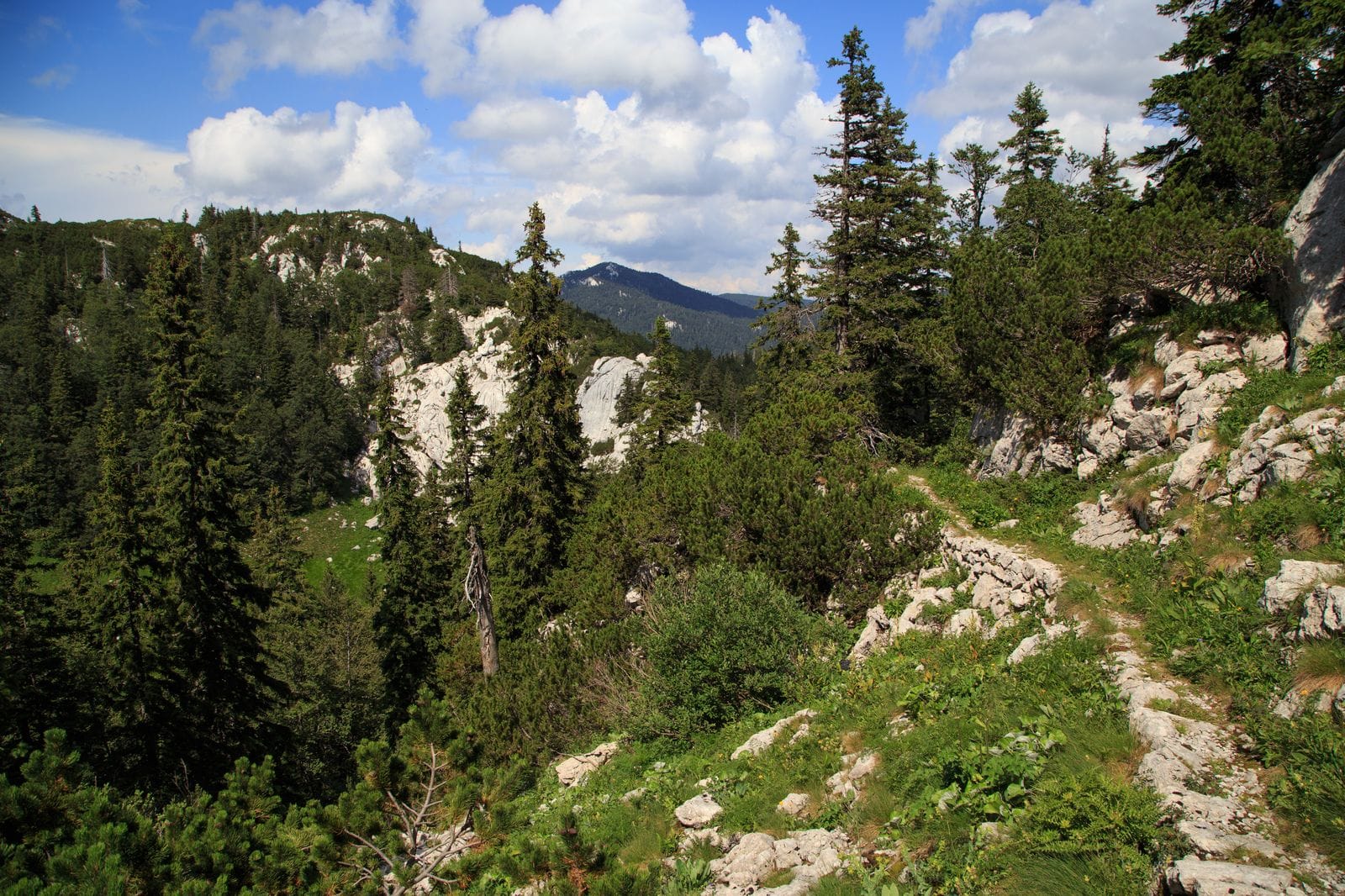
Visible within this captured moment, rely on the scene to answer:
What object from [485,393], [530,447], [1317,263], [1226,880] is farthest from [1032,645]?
[485,393]

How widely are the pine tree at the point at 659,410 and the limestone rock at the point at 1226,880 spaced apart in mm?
22784

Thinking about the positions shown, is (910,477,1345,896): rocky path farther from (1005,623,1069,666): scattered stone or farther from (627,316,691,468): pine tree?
(627,316,691,468): pine tree

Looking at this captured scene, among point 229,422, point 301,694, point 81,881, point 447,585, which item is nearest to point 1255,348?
point 81,881

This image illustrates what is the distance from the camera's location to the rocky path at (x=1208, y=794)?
11.7ft

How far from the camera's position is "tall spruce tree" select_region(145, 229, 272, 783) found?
1547cm

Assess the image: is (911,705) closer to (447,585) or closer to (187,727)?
(187,727)

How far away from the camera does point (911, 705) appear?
7.79m

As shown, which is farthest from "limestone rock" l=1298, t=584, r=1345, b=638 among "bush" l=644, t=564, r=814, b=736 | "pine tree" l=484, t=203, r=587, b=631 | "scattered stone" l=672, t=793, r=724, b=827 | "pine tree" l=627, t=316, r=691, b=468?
"pine tree" l=627, t=316, r=691, b=468

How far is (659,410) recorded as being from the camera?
89.7 ft

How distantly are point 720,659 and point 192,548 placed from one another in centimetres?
1427

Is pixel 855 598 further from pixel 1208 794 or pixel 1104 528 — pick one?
pixel 1208 794

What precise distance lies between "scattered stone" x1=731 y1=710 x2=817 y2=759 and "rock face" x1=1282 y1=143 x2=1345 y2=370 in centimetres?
→ 902

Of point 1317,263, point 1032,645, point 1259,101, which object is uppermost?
point 1259,101

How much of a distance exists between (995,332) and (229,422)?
1962 centimetres
